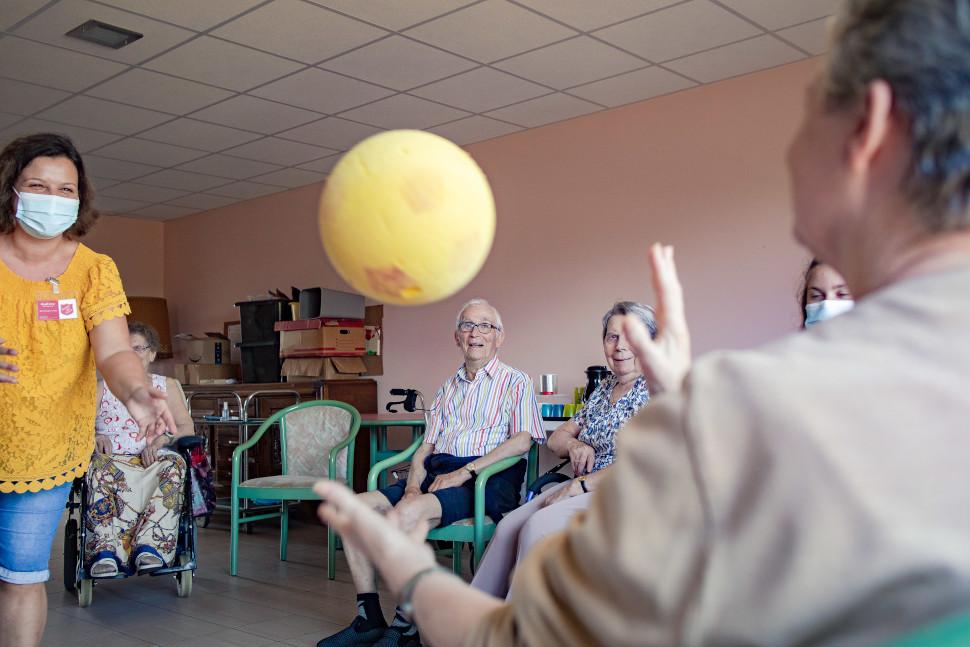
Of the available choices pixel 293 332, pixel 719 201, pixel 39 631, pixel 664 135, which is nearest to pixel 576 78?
pixel 664 135

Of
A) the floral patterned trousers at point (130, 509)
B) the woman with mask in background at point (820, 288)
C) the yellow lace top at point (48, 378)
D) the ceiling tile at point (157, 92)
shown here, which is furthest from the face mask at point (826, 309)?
the ceiling tile at point (157, 92)

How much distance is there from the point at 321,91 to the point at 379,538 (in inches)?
182

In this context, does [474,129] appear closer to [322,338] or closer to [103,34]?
[322,338]

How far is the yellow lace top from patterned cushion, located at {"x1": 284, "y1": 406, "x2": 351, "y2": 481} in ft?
9.14

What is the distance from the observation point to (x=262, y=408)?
6578mm

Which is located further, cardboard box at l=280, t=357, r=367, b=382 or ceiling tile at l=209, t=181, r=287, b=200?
ceiling tile at l=209, t=181, r=287, b=200

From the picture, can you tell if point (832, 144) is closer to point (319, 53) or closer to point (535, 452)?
point (535, 452)

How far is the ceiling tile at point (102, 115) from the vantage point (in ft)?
17.5

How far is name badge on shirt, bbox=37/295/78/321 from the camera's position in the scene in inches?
86.0

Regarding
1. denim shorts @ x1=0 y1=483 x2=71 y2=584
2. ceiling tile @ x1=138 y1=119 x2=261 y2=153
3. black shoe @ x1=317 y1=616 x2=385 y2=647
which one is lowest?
black shoe @ x1=317 y1=616 x2=385 y2=647

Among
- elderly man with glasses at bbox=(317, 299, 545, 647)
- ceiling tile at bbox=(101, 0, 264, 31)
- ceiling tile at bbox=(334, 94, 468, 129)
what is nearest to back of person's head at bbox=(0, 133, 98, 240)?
elderly man with glasses at bbox=(317, 299, 545, 647)

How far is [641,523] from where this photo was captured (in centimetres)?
61

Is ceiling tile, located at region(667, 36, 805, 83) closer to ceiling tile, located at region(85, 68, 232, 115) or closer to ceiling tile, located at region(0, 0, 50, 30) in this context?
ceiling tile, located at region(85, 68, 232, 115)

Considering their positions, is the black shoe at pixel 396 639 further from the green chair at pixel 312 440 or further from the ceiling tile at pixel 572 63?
the ceiling tile at pixel 572 63
